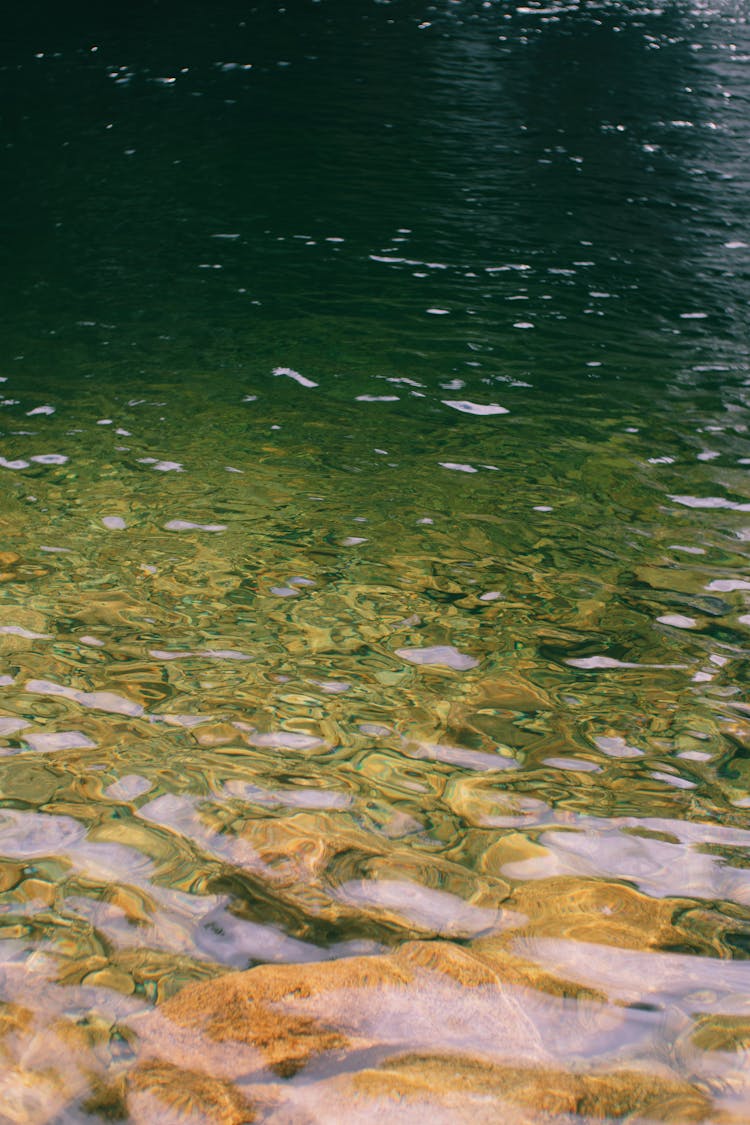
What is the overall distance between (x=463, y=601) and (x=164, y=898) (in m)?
3.31

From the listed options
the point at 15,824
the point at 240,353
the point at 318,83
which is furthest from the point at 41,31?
the point at 15,824

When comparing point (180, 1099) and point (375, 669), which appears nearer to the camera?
point (180, 1099)

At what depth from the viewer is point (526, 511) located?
28.1 feet

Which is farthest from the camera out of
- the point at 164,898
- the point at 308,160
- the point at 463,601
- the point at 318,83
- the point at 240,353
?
the point at 318,83

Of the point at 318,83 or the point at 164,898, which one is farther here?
the point at 318,83

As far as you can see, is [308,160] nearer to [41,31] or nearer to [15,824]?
[15,824]

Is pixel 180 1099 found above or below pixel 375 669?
above

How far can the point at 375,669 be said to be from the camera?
624cm

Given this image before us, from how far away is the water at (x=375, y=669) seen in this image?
3775mm

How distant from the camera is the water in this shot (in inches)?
149

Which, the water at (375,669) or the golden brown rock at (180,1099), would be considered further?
the water at (375,669)

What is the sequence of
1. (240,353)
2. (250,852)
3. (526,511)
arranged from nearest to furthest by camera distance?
(250,852)
(526,511)
(240,353)

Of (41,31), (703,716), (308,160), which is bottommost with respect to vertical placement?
(703,716)

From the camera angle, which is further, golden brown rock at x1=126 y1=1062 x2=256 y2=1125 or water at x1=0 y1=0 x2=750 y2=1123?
water at x1=0 y1=0 x2=750 y2=1123
